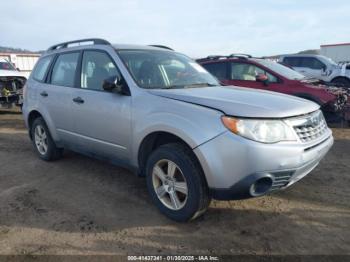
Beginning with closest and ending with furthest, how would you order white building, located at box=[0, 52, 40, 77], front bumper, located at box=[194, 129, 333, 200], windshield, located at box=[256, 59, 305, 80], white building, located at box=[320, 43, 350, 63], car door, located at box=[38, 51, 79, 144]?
front bumper, located at box=[194, 129, 333, 200] → car door, located at box=[38, 51, 79, 144] → windshield, located at box=[256, 59, 305, 80] → white building, located at box=[0, 52, 40, 77] → white building, located at box=[320, 43, 350, 63]

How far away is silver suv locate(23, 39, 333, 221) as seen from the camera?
9.41ft

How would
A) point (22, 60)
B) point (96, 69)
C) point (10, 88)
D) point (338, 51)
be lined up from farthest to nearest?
point (338, 51)
point (22, 60)
point (10, 88)
point (96, 69)

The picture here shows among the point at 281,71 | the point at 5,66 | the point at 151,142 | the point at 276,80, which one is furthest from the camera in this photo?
the point at 5,66

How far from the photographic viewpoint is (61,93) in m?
4.64

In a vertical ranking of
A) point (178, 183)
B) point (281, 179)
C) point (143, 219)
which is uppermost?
point (281, 179)

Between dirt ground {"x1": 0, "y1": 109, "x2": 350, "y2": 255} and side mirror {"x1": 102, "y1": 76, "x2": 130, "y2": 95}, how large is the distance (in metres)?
1.29

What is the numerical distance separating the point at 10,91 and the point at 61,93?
7.65 m

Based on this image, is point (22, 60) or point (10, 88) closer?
point (10, 88)

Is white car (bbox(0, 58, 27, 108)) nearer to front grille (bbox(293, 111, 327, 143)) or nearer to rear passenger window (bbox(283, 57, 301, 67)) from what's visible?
front grille (bbox(293, 111, 327, 143))

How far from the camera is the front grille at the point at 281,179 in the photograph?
9.57ft

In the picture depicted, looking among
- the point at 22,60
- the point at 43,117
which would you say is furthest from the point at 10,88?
the point at 22,60

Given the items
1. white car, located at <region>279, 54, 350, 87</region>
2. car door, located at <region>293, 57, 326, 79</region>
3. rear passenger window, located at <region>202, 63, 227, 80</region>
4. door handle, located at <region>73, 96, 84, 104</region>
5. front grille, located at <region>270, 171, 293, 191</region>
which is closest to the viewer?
front grille, located at <region>270, 171, 293, 191</region>

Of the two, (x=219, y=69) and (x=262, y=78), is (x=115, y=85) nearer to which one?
(x=262, y=78)

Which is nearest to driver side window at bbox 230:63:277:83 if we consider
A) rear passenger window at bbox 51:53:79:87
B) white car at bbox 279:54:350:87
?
rear passenger window at bbox 51:53:79:87
